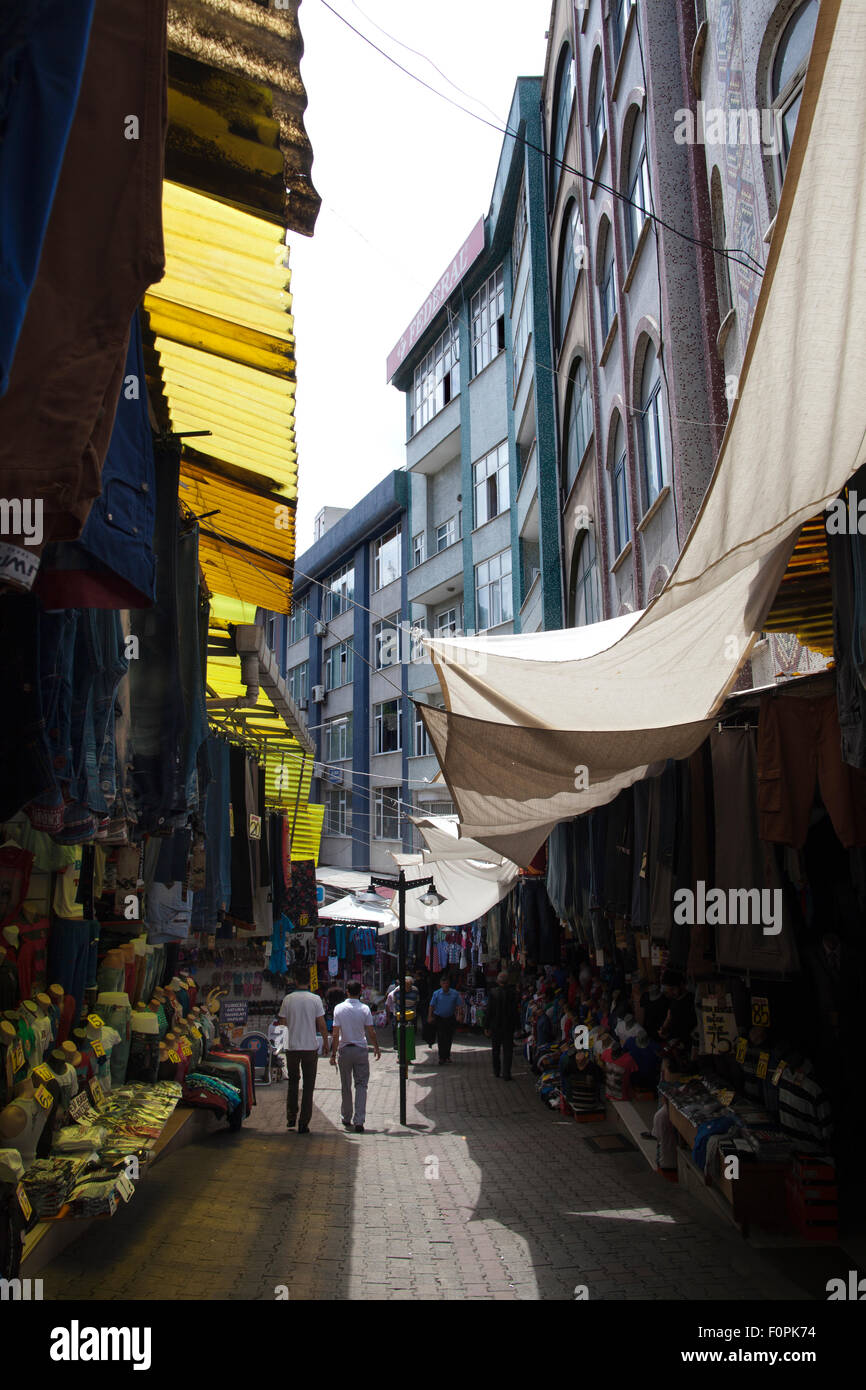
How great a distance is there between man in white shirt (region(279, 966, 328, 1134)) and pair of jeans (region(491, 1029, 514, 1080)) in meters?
4.93

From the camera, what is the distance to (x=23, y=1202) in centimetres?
484

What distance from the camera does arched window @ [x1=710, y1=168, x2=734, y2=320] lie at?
34.0 ft

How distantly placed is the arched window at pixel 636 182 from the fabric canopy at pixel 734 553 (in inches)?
324

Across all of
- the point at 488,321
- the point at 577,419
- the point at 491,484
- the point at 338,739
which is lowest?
the point at 338,739

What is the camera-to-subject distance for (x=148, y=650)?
5.19 meters

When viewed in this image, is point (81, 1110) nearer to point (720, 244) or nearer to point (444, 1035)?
point (720, 244)

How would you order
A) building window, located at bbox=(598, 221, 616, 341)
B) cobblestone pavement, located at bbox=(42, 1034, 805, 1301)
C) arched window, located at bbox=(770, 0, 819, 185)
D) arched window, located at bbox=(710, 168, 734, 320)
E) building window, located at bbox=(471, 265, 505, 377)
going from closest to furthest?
cobblestone pavement, located at bbox=(42, 1034, 805, 1301) → arched window, located at bbox=(770, 0, 819, 185) → arched window, located at bbox=(710, 168, 734, 320) → building window, located at bbox=(598, 221, 616, 341) → building window, located at bbox=(471, 265, 505, 377)

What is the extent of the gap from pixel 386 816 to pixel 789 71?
28.3 m

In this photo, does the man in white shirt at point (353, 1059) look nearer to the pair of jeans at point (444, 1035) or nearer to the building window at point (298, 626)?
the pair of jeans at point (444, 1035)

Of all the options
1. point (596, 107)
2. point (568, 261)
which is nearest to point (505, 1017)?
point (568, 261)

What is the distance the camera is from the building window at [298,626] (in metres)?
43.8

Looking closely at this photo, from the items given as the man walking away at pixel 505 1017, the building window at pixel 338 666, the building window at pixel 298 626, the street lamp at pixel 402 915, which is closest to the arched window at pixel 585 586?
the street lamp at pixel 402 915

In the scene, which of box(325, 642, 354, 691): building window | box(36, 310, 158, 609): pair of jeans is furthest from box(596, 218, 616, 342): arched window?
box(325, 642, 354, 691): building window

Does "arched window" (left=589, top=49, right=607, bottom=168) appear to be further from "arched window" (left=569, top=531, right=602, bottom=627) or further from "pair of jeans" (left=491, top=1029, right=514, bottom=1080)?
"pair of jeans" (left=491, top=1029, right=514, bottom=1080)
